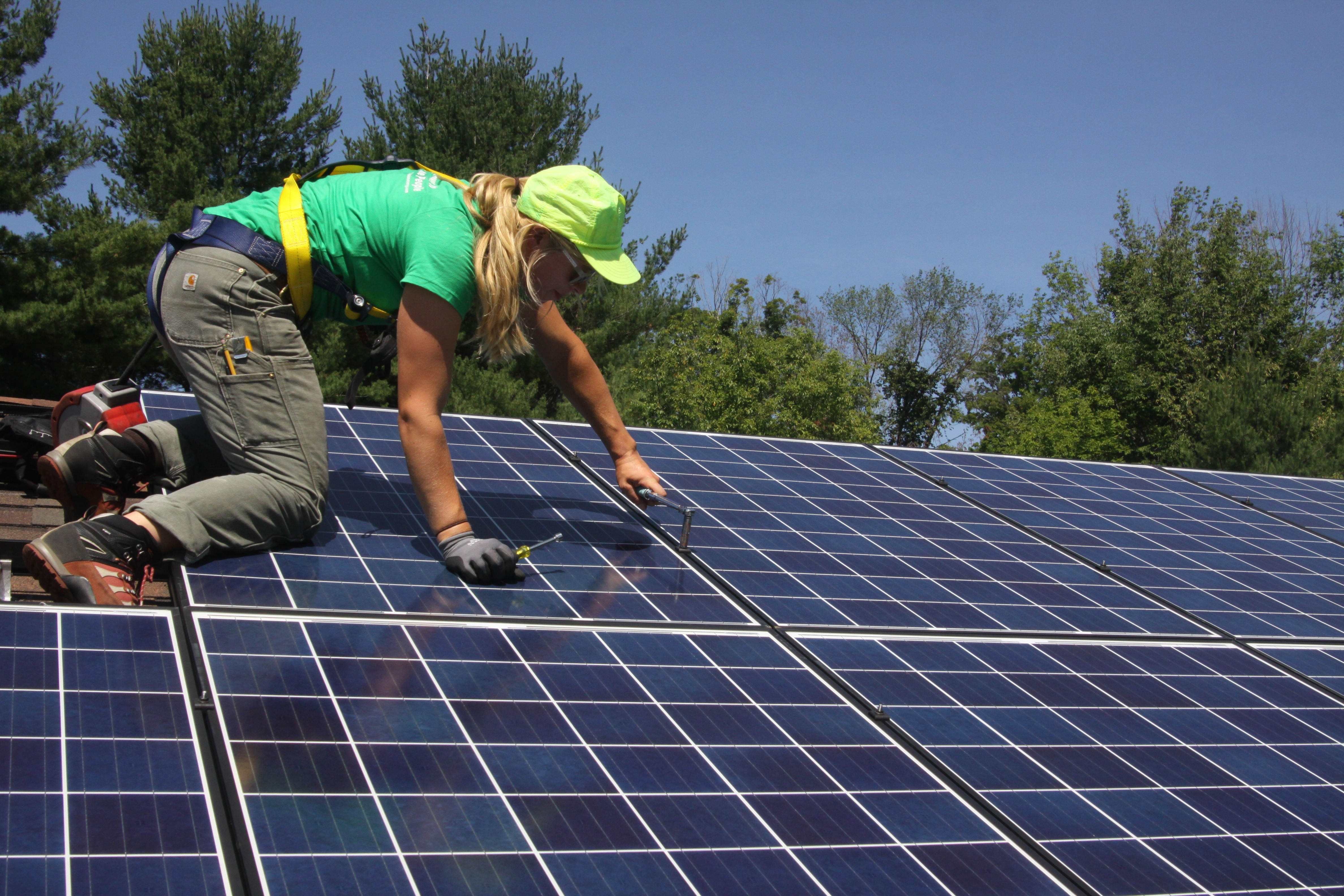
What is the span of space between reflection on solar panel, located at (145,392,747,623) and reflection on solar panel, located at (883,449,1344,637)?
8.91 ft

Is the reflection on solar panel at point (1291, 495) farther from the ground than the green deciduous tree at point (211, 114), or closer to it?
closer to it

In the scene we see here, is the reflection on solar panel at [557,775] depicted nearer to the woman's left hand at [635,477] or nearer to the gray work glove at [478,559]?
the gray work glove at [478,559]

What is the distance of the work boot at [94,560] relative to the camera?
376cm

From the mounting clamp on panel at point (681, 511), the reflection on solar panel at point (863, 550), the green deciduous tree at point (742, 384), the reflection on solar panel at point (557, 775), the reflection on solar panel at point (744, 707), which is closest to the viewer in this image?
the reflection on solar panel at point (557, 775)

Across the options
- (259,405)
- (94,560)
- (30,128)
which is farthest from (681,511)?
(30,128)

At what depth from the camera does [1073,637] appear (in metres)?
4.91

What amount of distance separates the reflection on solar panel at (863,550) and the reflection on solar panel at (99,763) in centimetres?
242

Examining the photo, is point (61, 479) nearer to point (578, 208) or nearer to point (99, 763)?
point (99, 763)

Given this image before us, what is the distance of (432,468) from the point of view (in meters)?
4.31

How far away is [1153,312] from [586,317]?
1084 inches

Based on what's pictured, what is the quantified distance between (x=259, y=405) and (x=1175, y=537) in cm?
553

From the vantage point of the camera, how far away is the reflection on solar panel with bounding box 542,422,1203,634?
4.98 meters

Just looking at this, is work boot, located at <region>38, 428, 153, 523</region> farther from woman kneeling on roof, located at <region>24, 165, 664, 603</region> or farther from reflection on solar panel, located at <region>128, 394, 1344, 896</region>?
reflection on solar panel, located at <region>128, 394, 1344, 896</region>

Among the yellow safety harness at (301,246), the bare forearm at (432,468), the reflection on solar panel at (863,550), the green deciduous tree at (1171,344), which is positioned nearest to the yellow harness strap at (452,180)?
the yellow safety harness at (301,246)
